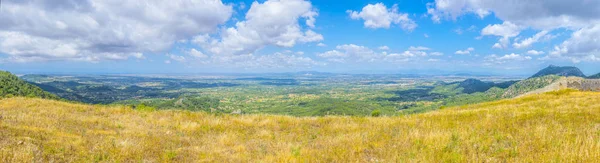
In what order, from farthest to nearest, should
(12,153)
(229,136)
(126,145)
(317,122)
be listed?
(317,122)
(229,136)
(126,145)
(12,153)

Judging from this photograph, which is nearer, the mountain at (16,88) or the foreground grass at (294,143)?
the foreground grass at (294,143)

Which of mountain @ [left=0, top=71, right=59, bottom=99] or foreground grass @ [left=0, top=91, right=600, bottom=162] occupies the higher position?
foreground grass @ [left=0, top=91, right=600, bottom=162]

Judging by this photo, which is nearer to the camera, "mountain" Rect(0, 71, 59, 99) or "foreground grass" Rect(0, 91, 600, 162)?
"foreground grass" Rect(0, 91, 600, 162)

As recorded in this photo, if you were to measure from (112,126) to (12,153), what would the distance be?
7.22 m

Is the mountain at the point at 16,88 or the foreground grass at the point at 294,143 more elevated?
the foreground grass at the point at 294,143

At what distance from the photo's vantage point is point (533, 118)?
14.5 meters

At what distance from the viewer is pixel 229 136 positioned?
1267 cm

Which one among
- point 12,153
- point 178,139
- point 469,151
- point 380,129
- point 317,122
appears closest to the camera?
point 12,153

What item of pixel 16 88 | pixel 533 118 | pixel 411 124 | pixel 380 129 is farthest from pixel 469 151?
pixel 16 88

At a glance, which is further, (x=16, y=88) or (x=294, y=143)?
(x=16, y=88)

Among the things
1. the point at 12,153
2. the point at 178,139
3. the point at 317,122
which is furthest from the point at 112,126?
the point at 317,122

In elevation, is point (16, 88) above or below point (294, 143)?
below

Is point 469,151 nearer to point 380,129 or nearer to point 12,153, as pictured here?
point 380,129

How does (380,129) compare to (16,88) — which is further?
(16,88)
